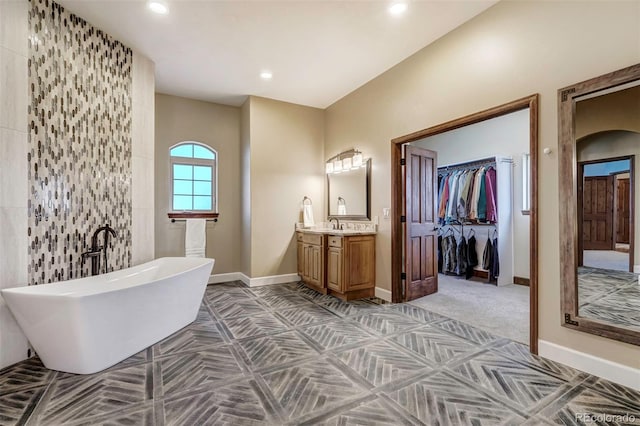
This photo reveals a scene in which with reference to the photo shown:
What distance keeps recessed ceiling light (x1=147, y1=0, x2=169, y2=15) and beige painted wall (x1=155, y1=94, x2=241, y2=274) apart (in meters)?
2.23

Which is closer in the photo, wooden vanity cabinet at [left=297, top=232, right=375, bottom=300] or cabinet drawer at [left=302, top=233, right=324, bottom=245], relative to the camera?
wooden vanity cabinet at [left=297, top=232, right=375, bottom=300]

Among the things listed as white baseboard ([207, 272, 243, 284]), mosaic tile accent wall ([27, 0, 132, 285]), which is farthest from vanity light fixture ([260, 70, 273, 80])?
white baseboard ([207, 272, 243, 284])

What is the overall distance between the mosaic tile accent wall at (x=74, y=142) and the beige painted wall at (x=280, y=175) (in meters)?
1.89

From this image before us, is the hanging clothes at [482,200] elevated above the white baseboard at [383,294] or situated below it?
above

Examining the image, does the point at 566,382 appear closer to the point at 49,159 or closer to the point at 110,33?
the point at 49,159

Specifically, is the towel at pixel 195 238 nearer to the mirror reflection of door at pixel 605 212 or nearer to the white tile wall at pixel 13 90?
the white tile wall at pixel 13 90

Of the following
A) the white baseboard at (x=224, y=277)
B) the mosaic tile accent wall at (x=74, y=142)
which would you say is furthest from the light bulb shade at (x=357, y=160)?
the mosaic tile accent wall at (x=74, y=142)

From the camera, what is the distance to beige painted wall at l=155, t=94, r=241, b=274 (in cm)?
484

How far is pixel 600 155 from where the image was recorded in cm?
230

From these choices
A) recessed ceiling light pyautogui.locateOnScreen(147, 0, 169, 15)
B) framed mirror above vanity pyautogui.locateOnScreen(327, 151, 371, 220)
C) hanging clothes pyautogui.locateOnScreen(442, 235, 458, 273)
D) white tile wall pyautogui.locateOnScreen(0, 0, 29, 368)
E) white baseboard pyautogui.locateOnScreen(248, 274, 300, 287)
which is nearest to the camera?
white tile wall pyautogui.locateOnScreen(0, 0, 29, 368)

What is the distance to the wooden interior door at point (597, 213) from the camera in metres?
2.26

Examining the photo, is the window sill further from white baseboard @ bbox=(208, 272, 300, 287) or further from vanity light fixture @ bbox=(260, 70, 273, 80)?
vanity light fixture @ bbox=(260, 70, 273, 80)

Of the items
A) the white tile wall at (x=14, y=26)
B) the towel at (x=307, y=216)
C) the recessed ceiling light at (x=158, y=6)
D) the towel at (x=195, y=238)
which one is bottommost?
the towel at (x=195, y=238)

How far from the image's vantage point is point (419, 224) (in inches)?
165
